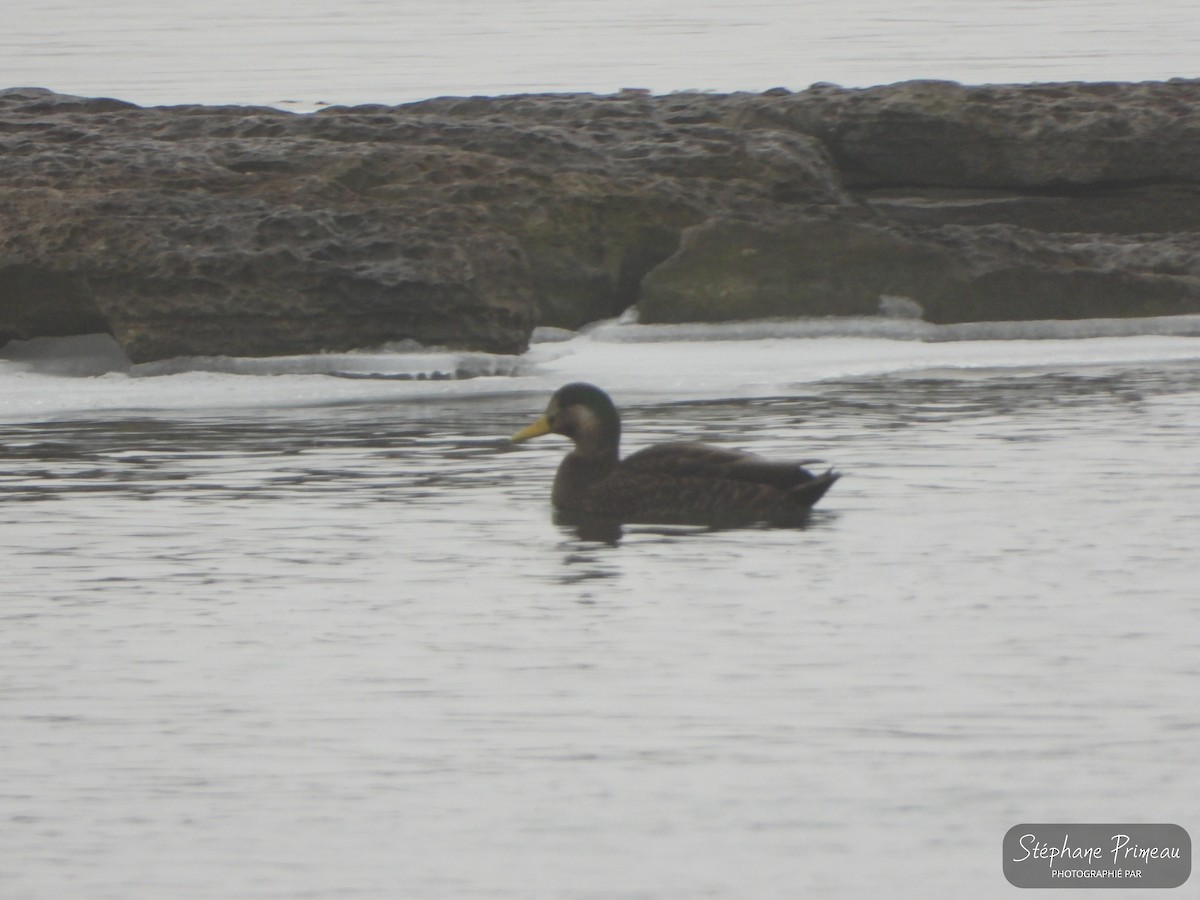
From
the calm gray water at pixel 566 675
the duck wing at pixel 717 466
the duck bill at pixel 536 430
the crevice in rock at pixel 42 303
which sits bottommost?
the calm gray water at pixel 566 675

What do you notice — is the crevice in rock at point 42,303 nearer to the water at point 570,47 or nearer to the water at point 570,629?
the water at point 570,629

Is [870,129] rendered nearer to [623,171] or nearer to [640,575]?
[623,171]

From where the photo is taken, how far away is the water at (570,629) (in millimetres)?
5797

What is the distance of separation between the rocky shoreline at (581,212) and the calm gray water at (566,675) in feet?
9.95

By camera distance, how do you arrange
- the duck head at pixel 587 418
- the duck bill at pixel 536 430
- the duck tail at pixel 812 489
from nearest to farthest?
the duck tail at pixel 812 489 → the duck head at pixel 587 418 → the duck bill at pixel 536 430

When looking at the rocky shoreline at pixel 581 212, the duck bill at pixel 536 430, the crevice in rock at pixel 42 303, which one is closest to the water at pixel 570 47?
the rocky shoreline at pixel 581 212

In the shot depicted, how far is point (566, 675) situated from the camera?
284 inches

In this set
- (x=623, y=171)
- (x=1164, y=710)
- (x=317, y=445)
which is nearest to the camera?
(x=1164, y=710)

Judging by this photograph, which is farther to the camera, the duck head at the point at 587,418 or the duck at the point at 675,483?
the duck head at the point at 587,418

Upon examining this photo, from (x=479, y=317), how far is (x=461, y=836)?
894cm

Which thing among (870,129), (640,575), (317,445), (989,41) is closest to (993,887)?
(640,575)

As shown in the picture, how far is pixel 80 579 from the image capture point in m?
8.71

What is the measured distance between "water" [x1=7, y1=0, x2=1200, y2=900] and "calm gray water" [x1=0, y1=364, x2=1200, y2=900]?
18mm

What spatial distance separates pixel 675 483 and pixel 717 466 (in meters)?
0.19
